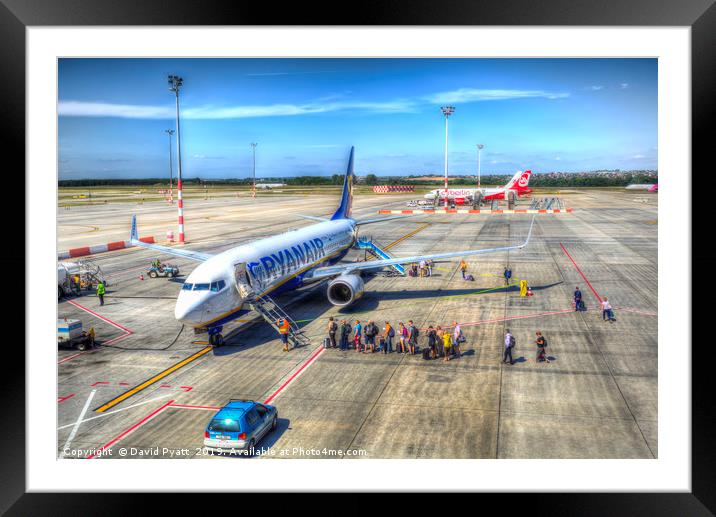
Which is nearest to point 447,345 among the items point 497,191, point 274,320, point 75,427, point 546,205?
point 274,320

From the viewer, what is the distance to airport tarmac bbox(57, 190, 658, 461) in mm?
16969

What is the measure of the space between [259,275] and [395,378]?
31.9 ft

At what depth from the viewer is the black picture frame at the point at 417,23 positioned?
44.1 ft

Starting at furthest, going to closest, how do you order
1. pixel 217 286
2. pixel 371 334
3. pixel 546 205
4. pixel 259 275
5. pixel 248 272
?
pixel 546 205 → pixel 259 275 → pixel 248 272 → pixel 371 334 → pixel 217 286

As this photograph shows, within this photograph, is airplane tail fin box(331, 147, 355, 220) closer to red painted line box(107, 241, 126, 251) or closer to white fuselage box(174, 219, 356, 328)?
white fuselage box(174, 219, 356, 328)

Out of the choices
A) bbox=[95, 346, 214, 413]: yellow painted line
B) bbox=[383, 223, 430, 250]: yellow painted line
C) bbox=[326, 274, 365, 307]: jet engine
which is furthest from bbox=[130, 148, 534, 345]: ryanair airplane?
bbox=[383, 223, 430, 250]: yellow painted line

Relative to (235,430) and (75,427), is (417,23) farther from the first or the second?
(75,427)

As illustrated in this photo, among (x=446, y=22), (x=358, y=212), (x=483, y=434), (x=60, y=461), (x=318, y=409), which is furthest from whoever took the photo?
(x=358, y=212)

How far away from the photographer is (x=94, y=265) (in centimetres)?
4875

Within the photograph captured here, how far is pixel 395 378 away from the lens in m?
22.1

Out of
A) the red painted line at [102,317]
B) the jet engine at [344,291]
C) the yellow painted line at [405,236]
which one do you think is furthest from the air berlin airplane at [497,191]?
the red painted line at [102,317]
